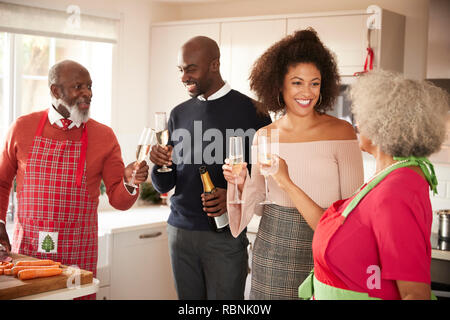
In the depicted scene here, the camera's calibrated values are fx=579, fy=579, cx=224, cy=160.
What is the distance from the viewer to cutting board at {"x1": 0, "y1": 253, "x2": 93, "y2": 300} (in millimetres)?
1718

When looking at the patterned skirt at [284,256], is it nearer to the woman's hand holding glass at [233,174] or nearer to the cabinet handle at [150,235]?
the woman's hand holding glass at [233,174]

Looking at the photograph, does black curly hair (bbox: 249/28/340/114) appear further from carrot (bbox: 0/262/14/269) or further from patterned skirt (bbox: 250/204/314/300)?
carrot (bbox: 0/262/14/269)

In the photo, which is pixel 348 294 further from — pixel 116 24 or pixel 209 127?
pixel 116 24

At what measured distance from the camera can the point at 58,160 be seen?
7.63 ft

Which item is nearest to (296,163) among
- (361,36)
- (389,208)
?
(389,208)

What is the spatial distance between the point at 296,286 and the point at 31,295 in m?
0.85

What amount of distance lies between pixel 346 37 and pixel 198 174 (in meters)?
1.54

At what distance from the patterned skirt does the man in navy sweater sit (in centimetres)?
29

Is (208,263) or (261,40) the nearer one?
(208,263)

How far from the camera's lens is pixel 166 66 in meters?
4.15

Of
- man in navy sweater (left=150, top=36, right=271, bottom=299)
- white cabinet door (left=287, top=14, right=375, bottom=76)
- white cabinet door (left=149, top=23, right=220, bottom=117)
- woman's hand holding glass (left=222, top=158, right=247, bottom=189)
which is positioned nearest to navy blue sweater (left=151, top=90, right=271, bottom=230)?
man in navy sweater (left=150, top=36, right=271, bottom=299)

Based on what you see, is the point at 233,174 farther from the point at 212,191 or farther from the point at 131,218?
the point at 131,218

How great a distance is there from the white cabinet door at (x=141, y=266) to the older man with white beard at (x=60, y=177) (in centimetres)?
114
